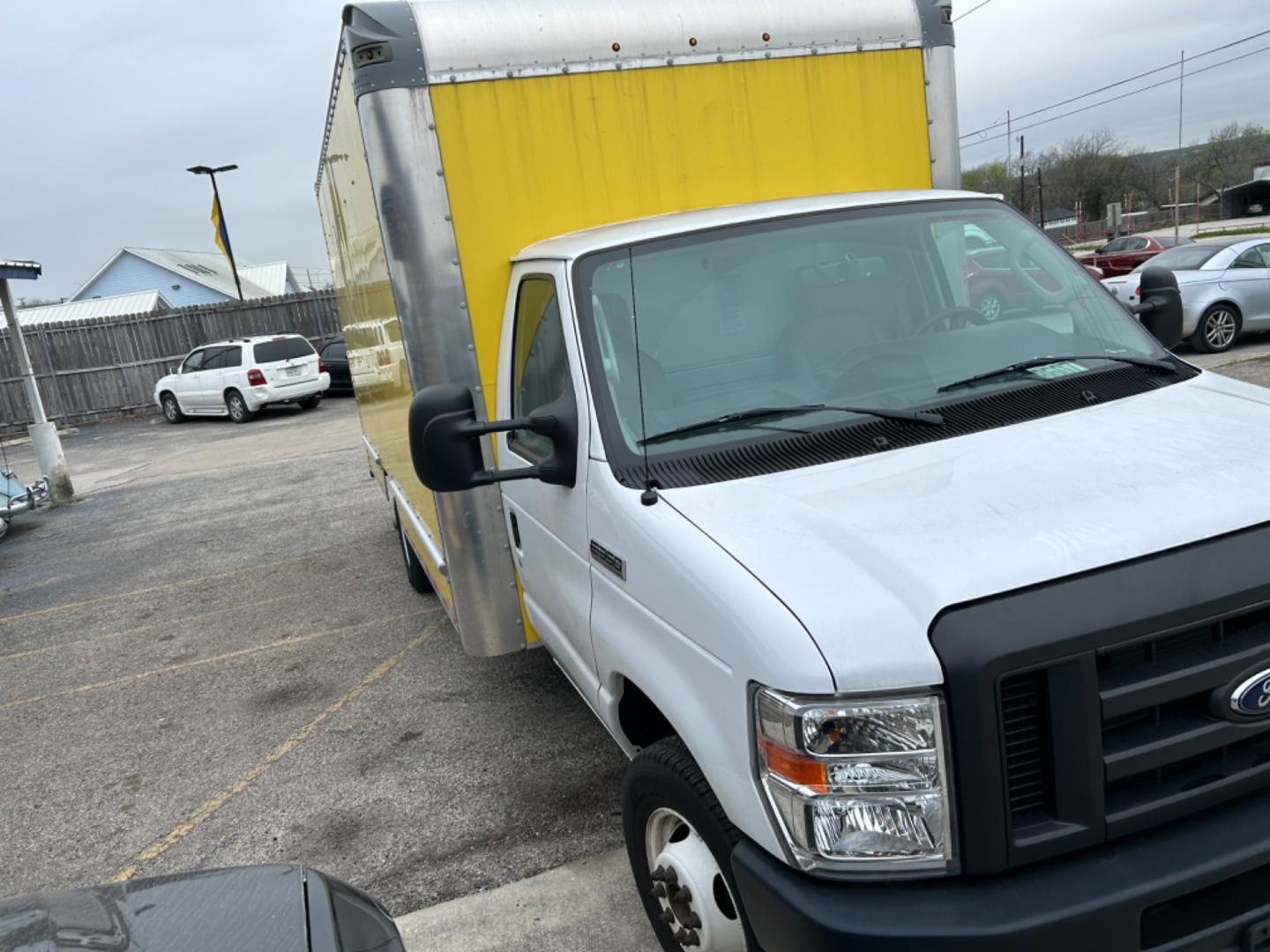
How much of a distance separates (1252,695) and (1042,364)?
1262 millimetres

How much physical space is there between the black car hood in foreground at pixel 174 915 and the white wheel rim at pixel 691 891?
0.92 metres

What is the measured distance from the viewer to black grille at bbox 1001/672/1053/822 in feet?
6.09

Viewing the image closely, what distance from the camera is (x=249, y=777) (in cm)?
455

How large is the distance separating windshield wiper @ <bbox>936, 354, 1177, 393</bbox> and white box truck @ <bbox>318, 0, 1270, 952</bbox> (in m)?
0.02

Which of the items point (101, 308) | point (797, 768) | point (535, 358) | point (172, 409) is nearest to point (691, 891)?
point (797, 768)

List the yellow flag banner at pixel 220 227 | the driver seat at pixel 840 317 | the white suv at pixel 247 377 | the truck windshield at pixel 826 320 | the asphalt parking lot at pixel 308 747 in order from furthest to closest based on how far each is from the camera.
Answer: the yellow flag banner at pixel 220 227 < the white suv at pixel 247 377 < the asphalt parking lot at pixel 308 747 < the driver seat at pixel 840 317 < the truck windshield at pixel 826 320

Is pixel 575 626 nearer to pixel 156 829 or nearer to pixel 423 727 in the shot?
pixel 423 727

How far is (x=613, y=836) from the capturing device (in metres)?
3.67

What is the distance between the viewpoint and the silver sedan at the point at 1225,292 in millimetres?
13227

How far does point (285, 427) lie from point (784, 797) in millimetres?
18527

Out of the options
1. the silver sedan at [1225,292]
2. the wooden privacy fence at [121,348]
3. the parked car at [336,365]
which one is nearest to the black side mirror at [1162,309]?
the silver sedan at [1225,292]

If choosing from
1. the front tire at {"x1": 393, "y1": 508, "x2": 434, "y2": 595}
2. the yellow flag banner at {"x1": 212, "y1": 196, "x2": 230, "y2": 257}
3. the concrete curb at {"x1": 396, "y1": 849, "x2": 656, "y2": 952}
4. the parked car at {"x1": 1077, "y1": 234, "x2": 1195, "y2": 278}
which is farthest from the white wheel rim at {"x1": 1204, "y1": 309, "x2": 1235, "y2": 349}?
the yellow flag banner at {"x1": 212, "y1": 196, "x2": 230, "y2": 257}

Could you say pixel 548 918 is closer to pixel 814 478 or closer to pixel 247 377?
pixel 814 478

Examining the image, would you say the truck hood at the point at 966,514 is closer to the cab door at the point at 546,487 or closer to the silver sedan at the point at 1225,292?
the cab door at the point at 546,487
